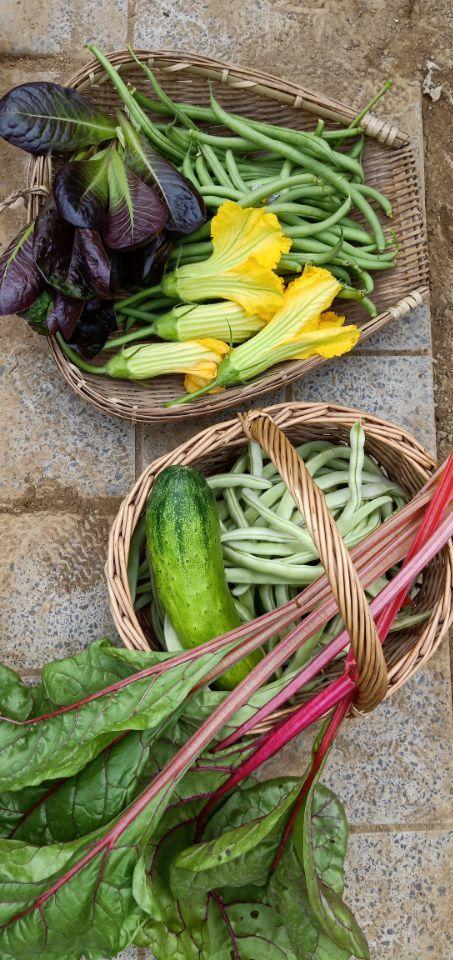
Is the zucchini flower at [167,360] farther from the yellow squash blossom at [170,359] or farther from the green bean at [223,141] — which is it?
the green bean at [223,141]

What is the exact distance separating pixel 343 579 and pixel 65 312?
0.79 meters

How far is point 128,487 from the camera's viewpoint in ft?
6.57

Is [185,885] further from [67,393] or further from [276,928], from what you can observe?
[67,393]

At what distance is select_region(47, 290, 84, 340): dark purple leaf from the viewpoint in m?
1.71

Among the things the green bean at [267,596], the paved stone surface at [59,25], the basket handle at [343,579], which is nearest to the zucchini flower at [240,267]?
the basket handle at [343,579]

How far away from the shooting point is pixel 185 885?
138cm

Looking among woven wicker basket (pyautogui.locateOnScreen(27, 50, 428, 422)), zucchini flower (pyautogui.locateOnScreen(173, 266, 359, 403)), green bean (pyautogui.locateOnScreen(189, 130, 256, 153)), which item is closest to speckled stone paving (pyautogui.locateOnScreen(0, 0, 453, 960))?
woven wicker basket (pyautogui.locateOnScreen(27, 50, 428, 422))

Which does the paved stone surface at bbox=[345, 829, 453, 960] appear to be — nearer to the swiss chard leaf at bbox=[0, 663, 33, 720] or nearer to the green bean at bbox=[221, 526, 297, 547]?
the green bean at bbox=[221, 526, 297, 547]

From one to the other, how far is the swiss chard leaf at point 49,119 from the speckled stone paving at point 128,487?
12.8 inches

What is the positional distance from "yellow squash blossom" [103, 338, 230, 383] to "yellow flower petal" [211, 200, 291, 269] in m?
0.18

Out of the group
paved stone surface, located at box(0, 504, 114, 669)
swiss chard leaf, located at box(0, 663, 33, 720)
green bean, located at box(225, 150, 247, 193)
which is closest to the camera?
swiss chard leaf, located at box(0, 663, 33, 720)

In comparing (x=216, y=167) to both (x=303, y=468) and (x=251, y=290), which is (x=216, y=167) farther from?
(x=303, y=468)

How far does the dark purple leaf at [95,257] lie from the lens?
1.65 m

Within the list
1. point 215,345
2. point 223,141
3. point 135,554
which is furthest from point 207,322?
point 135,554
